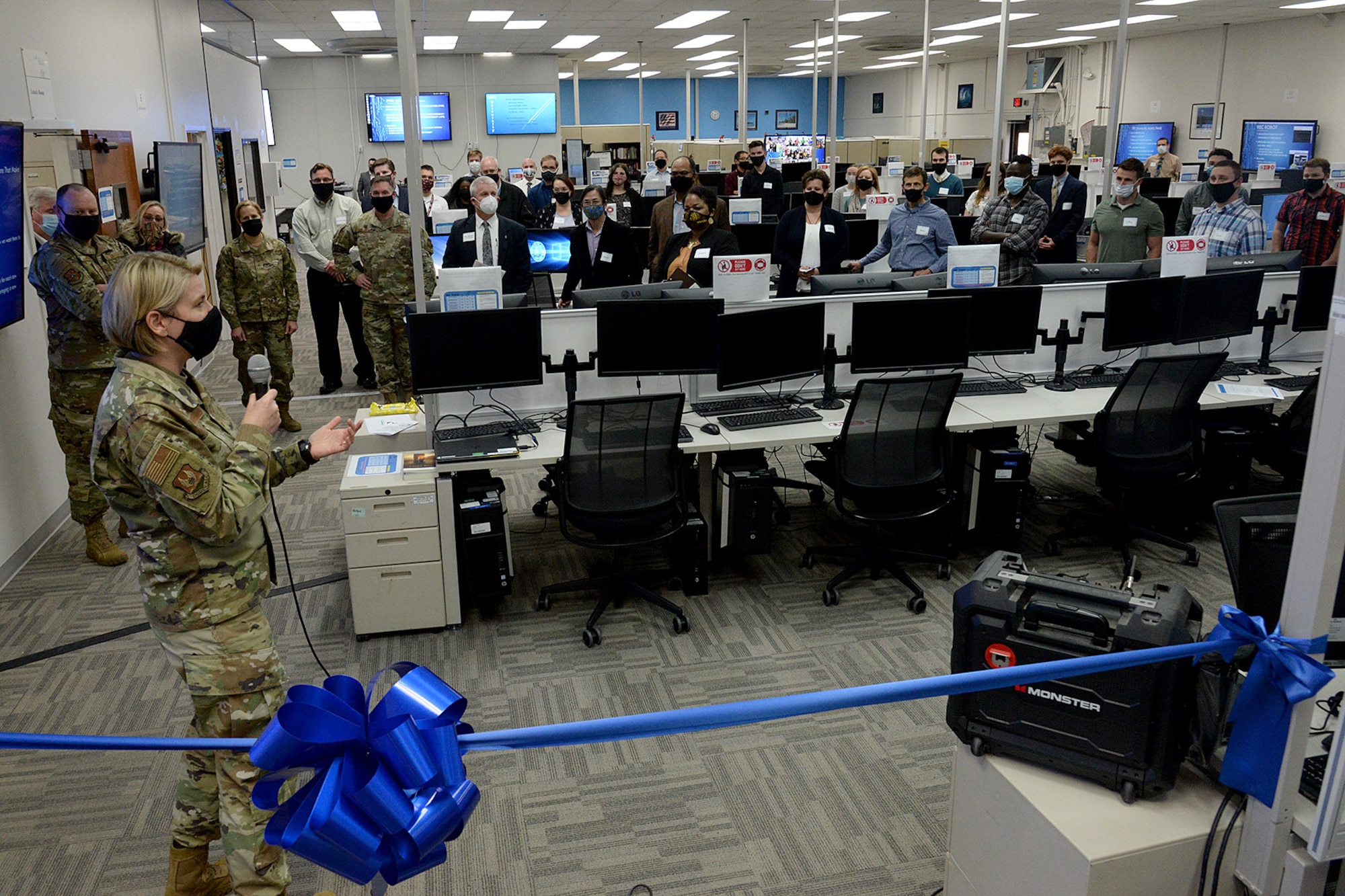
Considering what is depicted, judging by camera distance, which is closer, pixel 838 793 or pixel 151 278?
pixel 151 278

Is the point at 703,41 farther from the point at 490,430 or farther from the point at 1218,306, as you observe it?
the point at 490,430

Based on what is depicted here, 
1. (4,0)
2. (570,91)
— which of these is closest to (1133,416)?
(4,0)

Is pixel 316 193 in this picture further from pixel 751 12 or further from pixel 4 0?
pixel 751 12

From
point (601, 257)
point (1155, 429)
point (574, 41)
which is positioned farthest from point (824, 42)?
point (1155, 429)

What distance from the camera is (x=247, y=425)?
2109 mm

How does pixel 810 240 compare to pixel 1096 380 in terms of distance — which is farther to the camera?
pixel 810 240

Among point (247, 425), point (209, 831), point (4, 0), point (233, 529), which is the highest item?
point (4, 0)

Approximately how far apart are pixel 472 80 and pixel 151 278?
14.3 meters

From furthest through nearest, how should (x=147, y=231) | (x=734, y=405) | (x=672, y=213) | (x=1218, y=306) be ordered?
(x=672, y=213) < (x=147, y=231) < (x=1218, y=306) < (x=734, y=405)

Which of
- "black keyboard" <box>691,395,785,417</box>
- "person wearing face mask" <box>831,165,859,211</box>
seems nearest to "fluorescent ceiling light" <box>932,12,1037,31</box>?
"person wearing face mask" <box>831,165,859,211</box>

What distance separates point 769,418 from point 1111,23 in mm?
11519

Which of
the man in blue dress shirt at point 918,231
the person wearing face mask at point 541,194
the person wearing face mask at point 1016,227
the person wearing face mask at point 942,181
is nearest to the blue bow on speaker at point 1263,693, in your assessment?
the man in blue dress shirt at point 918,231

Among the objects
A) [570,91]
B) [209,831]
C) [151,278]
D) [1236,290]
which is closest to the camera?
[151,278]

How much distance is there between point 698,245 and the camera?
5.79m
